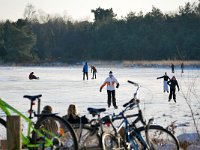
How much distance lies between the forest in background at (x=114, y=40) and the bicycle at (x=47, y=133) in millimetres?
64554

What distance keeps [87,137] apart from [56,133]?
0.37 meters

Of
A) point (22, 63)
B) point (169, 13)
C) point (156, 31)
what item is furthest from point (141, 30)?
point (22, 63)

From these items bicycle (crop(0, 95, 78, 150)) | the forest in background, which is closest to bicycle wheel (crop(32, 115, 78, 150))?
bicycle (crop(0, 95, 78, 150))

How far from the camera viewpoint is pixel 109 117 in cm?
525

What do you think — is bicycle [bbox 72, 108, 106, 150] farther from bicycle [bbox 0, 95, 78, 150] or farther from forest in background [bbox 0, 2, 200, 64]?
forest in background [bbox 0, 2, 200, 64]

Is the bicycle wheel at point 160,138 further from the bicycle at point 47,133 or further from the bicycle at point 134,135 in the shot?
the bicycle at point 47,133

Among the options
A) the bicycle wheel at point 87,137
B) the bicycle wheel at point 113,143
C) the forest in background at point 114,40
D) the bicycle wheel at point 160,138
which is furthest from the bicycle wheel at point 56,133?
the forest in background at point 114,40

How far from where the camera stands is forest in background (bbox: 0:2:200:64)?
75.2 meters

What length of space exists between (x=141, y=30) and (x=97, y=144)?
251ft

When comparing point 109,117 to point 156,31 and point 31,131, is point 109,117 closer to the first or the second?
point 31,131

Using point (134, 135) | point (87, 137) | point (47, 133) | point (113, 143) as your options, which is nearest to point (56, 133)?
point (47, 133)

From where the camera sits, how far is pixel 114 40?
80875 mm

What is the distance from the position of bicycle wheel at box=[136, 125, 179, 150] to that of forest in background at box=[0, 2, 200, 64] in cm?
6374

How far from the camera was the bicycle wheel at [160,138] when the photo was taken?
530cm
